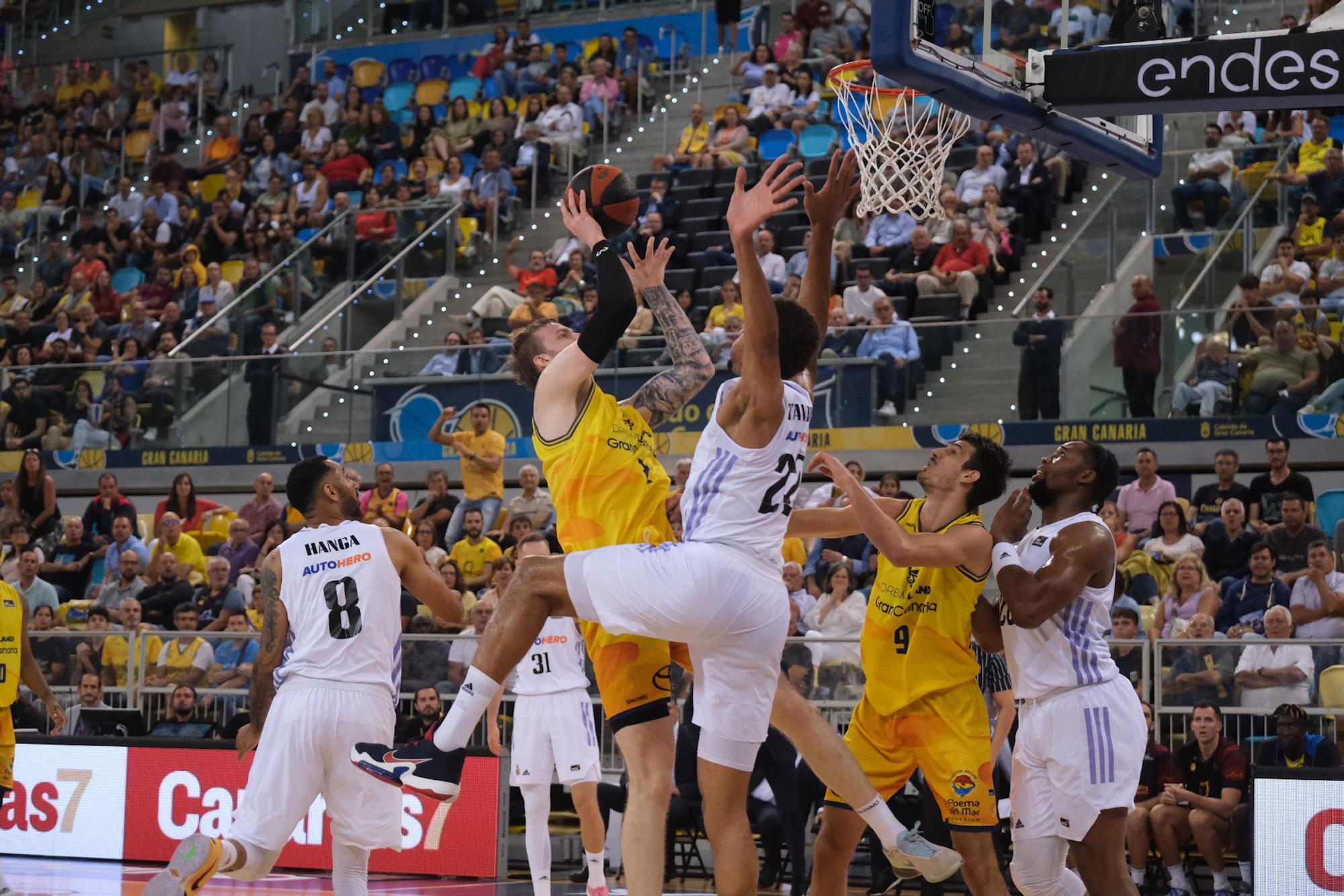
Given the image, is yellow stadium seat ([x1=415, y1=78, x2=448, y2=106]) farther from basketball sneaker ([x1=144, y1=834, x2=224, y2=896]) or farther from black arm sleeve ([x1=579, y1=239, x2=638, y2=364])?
basketball sneaker ([x1=144, y1=834, x2=224, y2=896])

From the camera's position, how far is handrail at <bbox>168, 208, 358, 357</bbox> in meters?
19.8

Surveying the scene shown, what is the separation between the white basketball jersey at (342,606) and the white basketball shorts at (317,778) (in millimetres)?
114

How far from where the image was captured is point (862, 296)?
16.8 m

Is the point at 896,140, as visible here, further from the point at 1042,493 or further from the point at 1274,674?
the point at 1274,674

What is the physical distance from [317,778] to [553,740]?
134 inches

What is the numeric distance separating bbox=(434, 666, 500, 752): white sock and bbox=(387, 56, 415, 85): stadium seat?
22269mm

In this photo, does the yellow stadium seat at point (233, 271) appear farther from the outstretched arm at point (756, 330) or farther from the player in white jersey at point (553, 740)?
the outstretched arm at point (756, 330)

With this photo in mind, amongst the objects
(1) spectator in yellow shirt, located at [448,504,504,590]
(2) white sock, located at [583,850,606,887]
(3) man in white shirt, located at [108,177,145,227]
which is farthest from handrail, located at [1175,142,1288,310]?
(3) man in white shirt, located at [108,177,145,227]

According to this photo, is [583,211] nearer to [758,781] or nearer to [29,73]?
[758,781]

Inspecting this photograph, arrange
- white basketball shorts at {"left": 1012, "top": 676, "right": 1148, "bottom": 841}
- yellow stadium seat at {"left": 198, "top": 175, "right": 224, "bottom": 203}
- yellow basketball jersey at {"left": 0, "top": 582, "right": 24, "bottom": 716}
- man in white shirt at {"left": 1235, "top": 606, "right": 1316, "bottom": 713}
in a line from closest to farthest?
white basketball shorts at {"left": 1012, "top": 676, "right": 1148, "bottom": 841}
yellow basketball jersey at {"left": 0, "top": 582, "right": 24, "bottom": 716}
man in white shirt at {"left": 1235, "top": 606, "right": 1316, "bottom": 713}
yellow stadium seat at {"left": 198, "top": 175, "right": 224, "bottom": 203}

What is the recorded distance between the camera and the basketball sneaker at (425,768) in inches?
227

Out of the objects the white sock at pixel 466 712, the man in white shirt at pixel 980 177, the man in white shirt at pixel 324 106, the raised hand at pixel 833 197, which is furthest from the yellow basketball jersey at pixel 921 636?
the man in white shirt at pixel 324 106

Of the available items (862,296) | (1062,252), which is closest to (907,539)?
(1062,252)

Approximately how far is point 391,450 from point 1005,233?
6805mm
